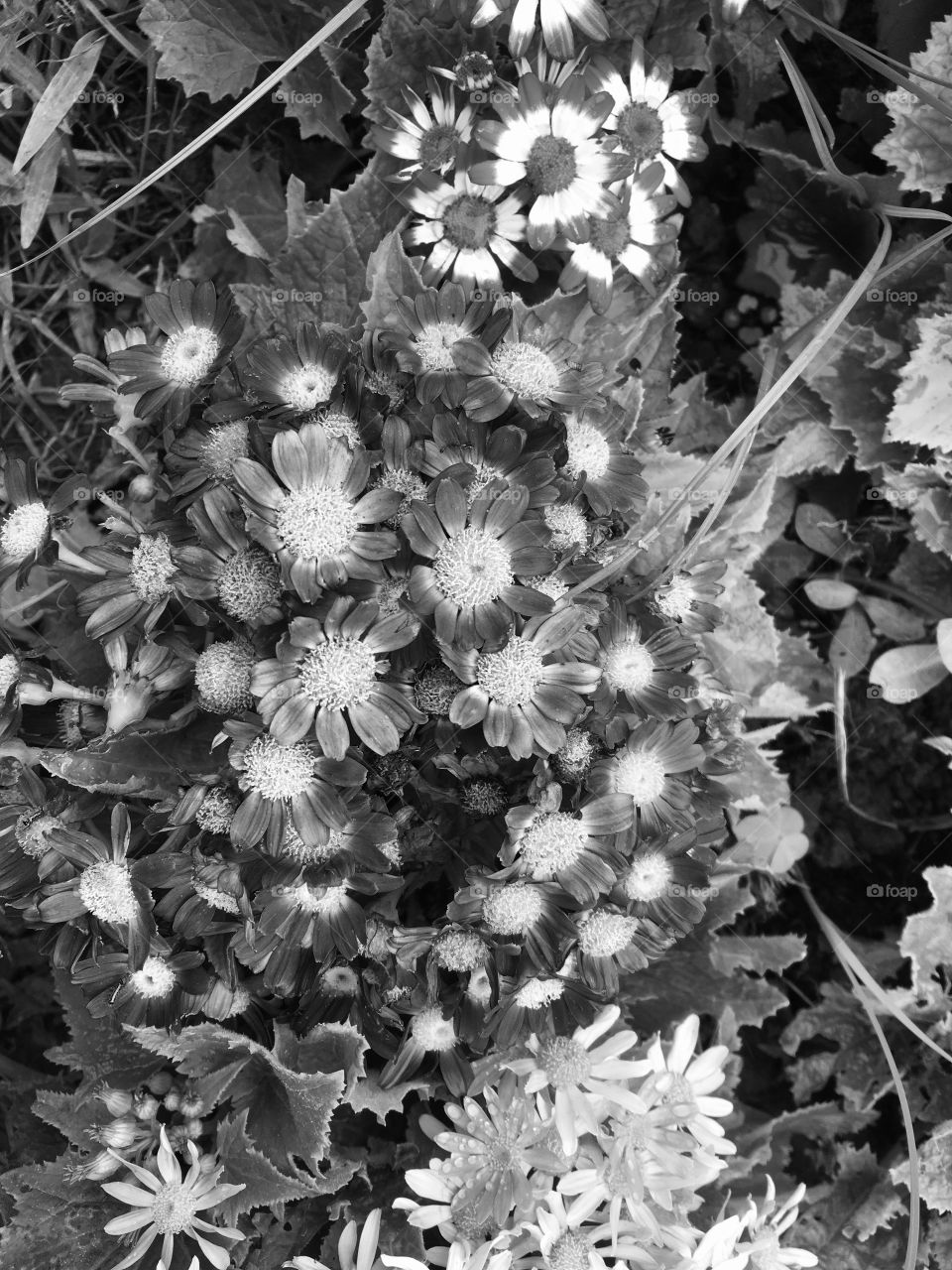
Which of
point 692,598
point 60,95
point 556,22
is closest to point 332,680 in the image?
point 692,598

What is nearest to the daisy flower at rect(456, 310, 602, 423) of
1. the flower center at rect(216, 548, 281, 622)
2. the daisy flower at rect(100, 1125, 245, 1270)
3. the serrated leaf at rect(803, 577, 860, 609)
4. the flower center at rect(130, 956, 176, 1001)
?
the flower center at rect(216, 548, 281, 622)

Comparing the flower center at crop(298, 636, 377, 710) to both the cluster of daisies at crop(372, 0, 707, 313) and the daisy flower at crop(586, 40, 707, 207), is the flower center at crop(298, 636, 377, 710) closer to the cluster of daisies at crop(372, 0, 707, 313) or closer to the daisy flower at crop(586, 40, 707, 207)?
the cluster of daisies at crop(372, 0, 707, 313)

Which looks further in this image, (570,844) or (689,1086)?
(689,1086)

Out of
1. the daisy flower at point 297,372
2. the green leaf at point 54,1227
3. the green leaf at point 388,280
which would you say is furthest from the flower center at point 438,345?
the green leaf at point 54,1227

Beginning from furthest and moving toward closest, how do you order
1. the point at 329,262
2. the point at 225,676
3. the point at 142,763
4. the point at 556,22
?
the point at 329,262
the point at 556,22
the point at 142,763
the point at 225,676

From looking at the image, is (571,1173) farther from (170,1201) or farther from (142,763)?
(142,763)

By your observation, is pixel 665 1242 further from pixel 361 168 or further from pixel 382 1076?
pixel 361 168

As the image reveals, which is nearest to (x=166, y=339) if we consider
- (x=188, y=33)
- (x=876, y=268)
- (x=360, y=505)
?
(x=360, y=505)
